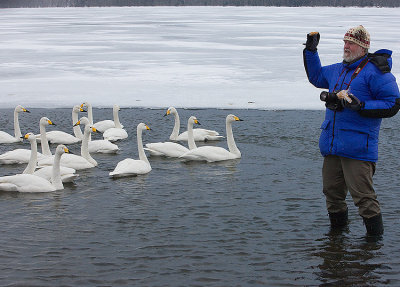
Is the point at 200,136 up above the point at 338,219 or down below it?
above

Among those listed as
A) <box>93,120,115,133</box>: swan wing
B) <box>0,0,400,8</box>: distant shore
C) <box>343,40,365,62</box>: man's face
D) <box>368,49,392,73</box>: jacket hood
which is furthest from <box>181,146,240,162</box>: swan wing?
<box>0,0,400,8</box>: distant shore

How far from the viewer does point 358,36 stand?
633 centimetres

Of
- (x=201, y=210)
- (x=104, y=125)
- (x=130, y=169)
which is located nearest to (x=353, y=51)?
(x=201, y=210)

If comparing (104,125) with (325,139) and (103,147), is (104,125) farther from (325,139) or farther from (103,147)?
(325,139)

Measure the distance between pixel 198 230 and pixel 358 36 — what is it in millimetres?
2907

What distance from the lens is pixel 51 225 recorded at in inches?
305

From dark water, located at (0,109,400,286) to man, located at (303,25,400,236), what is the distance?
86cm

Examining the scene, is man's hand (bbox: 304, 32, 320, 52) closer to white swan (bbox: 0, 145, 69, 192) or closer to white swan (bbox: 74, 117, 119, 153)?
white swan (bbox: 0, 145, 69, 192)

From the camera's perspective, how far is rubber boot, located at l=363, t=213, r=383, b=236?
6633 mm

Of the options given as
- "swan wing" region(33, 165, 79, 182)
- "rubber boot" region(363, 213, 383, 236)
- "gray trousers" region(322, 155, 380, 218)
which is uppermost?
"gray trousers" region(322, 155, 380, 218)

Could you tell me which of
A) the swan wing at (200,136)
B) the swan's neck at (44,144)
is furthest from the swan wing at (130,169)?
the swan wing at (200,136)

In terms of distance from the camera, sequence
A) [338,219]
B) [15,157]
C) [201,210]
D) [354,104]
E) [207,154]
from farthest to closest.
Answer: [207,154] → [15,157] → [201,210] → [338,219] → [354,104]

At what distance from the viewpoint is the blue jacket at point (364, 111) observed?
6184 millimetres

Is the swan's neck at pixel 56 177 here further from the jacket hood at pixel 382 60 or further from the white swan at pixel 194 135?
the jacket hood at pixel 382 60
